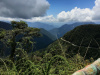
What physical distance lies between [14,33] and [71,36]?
338 ft

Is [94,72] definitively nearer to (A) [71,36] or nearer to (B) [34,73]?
(B) [34,73]

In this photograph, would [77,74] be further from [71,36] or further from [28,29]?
[71,36]

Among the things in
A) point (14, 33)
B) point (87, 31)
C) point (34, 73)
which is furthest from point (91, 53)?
point (34, 73)

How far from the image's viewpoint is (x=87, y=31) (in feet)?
398

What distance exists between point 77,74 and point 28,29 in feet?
56.2

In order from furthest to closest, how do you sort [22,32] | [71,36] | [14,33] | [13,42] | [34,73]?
[71,36], [22,32], [14,33], [13,42], [34,73]

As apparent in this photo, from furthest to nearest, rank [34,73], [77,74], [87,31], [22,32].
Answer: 1. [87,31]
2. [22,32]
3. [34,73]
4. [77,74]

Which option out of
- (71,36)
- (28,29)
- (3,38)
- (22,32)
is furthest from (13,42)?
(71,36)

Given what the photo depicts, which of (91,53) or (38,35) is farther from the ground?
(38,35)

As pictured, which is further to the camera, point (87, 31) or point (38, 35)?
point (87, 31)

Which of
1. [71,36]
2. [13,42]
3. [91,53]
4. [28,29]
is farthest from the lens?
[71,36]

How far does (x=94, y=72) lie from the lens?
3.18 ft

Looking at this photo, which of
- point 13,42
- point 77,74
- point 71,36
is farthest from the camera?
point 71,36

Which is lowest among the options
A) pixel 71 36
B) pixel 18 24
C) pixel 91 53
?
pixel 91 53
